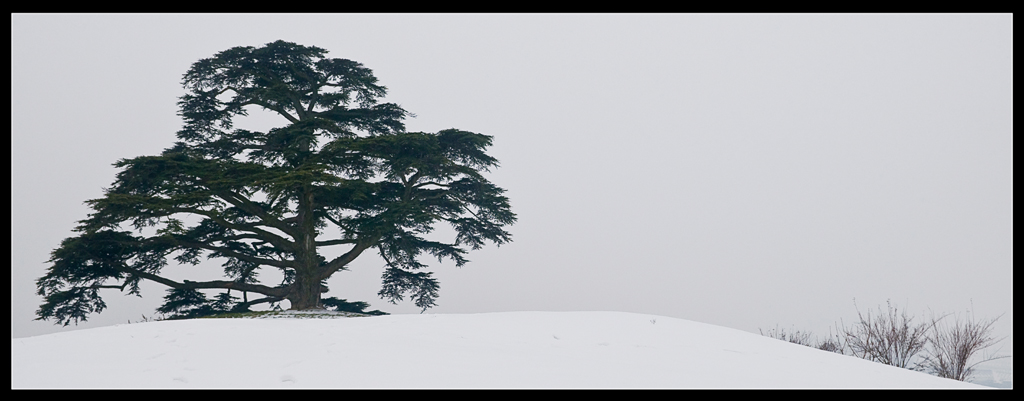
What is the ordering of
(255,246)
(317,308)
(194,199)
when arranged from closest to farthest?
(194,199), (317,308), (255,246)

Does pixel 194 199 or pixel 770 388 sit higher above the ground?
pixel 194 199

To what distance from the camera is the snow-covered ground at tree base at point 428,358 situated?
229 inches

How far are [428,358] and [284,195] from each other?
11.7 metres

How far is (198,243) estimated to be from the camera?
18.7 m

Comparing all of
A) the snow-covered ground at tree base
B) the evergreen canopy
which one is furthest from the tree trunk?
the snow-covered ground at tree base

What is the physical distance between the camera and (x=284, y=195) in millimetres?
17281

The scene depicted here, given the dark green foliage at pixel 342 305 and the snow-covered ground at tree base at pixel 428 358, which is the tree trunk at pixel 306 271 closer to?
the dark green foliage at pixel 342 305

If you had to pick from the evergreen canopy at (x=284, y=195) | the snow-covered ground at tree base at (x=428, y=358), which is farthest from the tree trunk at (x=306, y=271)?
the snow-covered ground at tree base at (x=428, y=358)

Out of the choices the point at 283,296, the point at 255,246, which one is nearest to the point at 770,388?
the point at 283,296

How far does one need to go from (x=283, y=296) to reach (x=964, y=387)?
16.5m

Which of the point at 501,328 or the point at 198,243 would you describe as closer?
the point at 501,328

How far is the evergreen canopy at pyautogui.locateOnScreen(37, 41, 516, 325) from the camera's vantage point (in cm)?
1728

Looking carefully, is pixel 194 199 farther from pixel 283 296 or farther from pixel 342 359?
pixel 342 359

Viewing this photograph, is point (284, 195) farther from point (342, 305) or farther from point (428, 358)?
point (428, 358)
